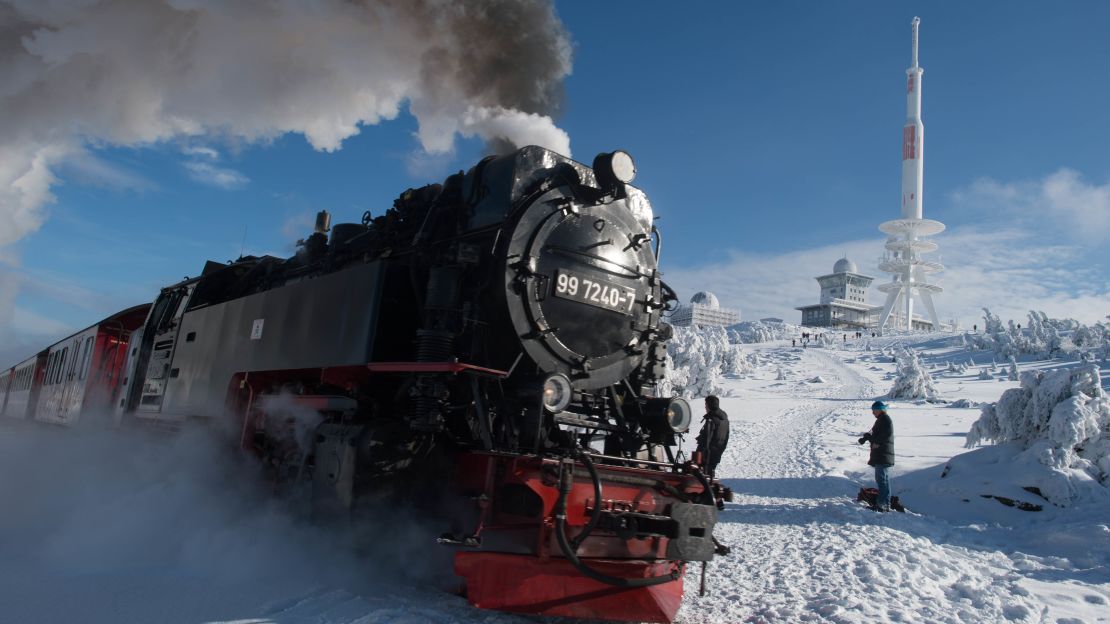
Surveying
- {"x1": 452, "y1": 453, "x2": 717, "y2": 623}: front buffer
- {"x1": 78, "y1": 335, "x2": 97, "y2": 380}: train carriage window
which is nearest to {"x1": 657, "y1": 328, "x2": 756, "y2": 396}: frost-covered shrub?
{"x1": 78, "y1": 335, "x2": 97, "y2": 380}: train carriage window

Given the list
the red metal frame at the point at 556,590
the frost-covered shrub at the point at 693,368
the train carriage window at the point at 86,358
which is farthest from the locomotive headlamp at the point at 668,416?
the frost-covered shrub at the point at 693,368

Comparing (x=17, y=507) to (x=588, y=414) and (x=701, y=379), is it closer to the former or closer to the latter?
(x=588, y=414)

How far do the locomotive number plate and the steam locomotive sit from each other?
17mm

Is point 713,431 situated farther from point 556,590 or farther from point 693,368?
point 693,368

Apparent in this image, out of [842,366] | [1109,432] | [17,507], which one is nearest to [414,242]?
[17,507]

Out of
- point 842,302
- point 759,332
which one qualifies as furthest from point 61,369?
point 842,302

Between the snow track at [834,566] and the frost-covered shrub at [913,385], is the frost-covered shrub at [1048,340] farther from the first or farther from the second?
the snow track at [834,566]

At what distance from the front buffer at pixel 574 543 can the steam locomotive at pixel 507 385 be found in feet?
0.04

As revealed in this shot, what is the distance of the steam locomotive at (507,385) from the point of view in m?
3.97

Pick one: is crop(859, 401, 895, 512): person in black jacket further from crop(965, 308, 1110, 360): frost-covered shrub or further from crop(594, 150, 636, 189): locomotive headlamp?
crop(965, 308, 1110, 360): frost-covered shrub

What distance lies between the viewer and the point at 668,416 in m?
5.22

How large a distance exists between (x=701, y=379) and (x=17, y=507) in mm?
25157

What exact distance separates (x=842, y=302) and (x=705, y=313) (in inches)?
1028

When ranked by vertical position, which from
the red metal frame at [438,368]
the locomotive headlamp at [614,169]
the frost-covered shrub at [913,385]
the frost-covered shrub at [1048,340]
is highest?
the frost-covered shrub at [1048,340]
